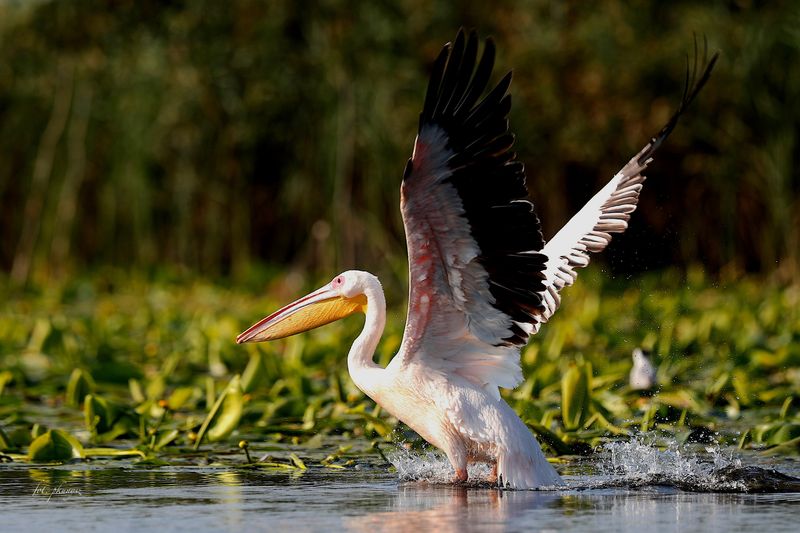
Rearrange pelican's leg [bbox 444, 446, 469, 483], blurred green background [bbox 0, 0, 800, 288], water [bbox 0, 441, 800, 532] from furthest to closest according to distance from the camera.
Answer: blurred green background [bbox 0, 0, 800, 288] → pelican's leg [bbox 444, 446, 469, 483] → water [bbox 0, 441, 800, 532]

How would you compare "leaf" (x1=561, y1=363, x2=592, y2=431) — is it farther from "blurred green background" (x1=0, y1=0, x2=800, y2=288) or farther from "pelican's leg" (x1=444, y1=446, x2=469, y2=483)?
"blurred green background" (x1=0, y1=0, x2=800, y2=288)

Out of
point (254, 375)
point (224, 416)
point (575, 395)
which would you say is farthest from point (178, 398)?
point (575, 395)

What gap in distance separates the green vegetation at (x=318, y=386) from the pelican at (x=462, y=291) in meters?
0.45

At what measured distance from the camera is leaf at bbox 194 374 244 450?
19.6ft

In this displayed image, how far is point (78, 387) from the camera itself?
7.12 meters

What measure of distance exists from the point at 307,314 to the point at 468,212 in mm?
1261

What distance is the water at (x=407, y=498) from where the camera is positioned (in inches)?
166

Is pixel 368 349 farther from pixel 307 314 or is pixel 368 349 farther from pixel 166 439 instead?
pixel 166 439

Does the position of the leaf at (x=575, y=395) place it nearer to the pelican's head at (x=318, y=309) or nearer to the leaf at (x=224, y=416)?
the pelican's head at (x=318, y=309)

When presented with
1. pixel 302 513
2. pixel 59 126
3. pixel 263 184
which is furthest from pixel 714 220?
pixel 302 513

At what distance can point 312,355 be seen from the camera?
28.1ft

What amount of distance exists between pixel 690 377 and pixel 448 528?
4.17 meters

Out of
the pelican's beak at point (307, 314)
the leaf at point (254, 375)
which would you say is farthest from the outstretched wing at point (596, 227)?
the leaf at point (254, 375)

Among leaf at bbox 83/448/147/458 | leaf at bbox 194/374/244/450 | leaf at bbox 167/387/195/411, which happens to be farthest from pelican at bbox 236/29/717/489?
leaf at bbox 167/387/195/411
